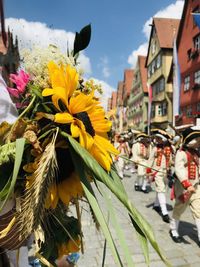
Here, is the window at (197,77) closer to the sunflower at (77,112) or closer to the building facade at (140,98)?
the building facade at (140,98)

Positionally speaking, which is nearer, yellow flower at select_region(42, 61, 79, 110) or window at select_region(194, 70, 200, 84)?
yellow flower at select_region(42, 61, 79, 110)

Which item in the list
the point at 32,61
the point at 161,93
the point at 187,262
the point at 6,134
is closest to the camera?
the point at 6,134

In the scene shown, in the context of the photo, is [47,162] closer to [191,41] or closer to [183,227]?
[183,227]

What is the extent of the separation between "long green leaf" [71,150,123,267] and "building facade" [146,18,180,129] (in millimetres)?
33739

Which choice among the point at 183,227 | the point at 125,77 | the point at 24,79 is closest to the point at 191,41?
the point at 183,227

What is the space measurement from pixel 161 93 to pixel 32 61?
3676 centimetres

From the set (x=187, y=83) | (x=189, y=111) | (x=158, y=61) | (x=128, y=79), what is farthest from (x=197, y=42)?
(x=128, y=79)

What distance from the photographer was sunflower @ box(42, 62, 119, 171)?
46.4 inches

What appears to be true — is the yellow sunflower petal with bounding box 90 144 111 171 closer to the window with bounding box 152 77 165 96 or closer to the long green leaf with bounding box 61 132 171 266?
the long green leaf with bounding box 61 132 171 266

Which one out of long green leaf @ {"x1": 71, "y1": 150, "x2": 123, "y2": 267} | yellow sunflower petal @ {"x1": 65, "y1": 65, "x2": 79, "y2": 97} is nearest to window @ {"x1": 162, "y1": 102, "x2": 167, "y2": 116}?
yellow sunflower petal @ {"x1": 65, "y1": 65, "x2": 79, "y2": 97}

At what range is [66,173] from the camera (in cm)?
126

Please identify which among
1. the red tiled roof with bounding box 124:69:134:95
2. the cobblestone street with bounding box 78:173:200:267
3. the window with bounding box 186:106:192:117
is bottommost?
the cobblestone street with bounding box 78:173:200:267

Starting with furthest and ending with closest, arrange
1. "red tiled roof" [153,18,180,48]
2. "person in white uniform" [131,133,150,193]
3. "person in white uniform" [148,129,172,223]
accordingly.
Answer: "red tiled roof" [153,18,180,48]
"person in white uniform" [131,133,150,193]
"person in white uniform" [148,129,172,223]

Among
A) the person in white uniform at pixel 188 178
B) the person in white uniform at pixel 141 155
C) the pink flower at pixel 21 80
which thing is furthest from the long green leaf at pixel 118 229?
the person in white uniform at pixel 141 155
